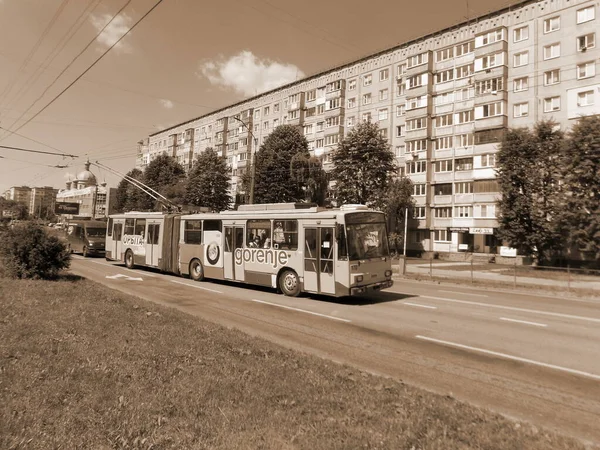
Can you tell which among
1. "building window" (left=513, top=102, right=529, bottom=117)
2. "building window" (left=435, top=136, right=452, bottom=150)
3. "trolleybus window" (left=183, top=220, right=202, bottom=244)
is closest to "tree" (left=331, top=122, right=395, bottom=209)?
"building window" (left=435, top=136, right=452, bottom=150)

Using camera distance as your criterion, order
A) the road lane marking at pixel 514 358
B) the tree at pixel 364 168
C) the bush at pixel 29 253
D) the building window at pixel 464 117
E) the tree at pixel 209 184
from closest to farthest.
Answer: the road lane marking at pixel 514 358
the bush at pixel 29 253
the tree at pixel 364 168
the building window at pixel 464 117
the tree at pixel 209 184

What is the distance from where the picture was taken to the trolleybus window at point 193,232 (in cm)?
1842

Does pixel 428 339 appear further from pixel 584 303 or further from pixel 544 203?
pixel 544 203

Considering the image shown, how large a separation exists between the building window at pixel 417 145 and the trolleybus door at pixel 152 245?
36.1m

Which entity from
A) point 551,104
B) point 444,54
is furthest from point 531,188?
point 444,54

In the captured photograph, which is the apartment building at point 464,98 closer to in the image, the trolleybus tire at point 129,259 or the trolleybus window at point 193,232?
the trolleybus tire at point 129,259

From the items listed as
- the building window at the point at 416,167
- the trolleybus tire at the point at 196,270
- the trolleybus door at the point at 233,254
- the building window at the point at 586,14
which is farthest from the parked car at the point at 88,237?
the building window at the point at 586,14

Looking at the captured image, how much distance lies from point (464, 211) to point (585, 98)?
48.5ft

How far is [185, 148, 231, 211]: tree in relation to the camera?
56969 mm

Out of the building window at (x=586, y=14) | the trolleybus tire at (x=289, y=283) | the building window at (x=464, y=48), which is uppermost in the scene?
the building window at (x=464, y=48)

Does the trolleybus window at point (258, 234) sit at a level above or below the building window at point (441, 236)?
below

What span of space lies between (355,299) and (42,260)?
443 inches

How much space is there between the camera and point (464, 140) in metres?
45.6

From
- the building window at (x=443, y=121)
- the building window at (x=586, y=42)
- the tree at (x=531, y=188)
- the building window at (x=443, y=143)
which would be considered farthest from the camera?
the building window at (x=443, y=121)
